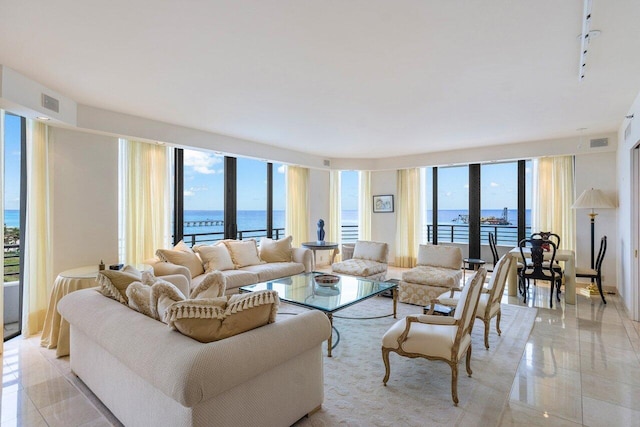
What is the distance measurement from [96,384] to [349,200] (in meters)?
7.36

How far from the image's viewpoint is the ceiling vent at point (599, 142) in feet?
17.3

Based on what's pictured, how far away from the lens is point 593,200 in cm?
506

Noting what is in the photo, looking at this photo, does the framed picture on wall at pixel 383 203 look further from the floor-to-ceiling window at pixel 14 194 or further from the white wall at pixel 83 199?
the floor-to-ceiling window at pixel 14 194

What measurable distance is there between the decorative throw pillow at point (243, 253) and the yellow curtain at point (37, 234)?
226 centimetres

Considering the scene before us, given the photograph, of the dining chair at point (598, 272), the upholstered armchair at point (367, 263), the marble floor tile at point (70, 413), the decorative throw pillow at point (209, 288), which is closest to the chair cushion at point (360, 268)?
the upholstered armchair at point (367, 263)

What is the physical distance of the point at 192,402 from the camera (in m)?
1.42

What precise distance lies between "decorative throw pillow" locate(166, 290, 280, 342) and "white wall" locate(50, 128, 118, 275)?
3122 millimetres

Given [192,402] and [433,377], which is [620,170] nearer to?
[433,377]

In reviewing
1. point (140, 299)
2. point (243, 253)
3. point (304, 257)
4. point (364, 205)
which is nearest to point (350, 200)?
point (364, 205)

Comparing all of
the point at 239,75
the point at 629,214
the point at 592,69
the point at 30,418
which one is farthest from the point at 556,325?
the point at 30,418

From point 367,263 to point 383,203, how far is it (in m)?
2.95

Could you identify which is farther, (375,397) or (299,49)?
(299,49)

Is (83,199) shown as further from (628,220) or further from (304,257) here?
(628,220)

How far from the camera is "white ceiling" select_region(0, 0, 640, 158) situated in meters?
2.08
